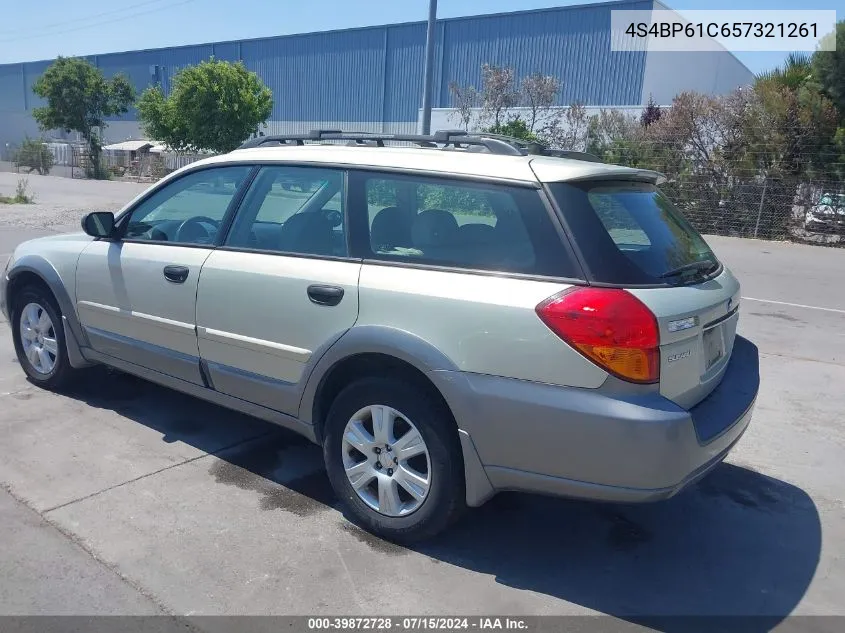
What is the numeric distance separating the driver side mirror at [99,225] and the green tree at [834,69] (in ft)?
58.5

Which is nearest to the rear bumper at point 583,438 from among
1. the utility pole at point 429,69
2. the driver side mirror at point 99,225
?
the driver side mirror at point 99,225

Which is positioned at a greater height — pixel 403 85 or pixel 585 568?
pixel 403 85

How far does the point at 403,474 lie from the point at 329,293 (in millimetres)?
916

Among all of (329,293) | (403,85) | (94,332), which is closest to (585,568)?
(329,293)

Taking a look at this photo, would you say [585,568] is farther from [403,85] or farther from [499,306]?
[403,85]

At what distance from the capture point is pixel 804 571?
11.0 ft

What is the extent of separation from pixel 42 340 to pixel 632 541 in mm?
4195

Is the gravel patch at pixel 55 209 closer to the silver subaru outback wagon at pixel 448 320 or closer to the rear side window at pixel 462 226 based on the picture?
the silver subaru outback wagon at pixel 448 320

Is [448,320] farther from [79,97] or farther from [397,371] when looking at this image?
[79,97]

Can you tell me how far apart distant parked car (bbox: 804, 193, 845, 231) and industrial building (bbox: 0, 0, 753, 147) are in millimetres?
7603

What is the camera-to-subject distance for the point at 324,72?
40.7m

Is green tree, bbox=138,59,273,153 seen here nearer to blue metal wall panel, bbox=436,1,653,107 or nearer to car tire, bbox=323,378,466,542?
blue metal wall panel, bbox=436,1,653,107

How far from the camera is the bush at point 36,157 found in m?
44.8

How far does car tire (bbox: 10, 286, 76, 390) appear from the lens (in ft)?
16.6
